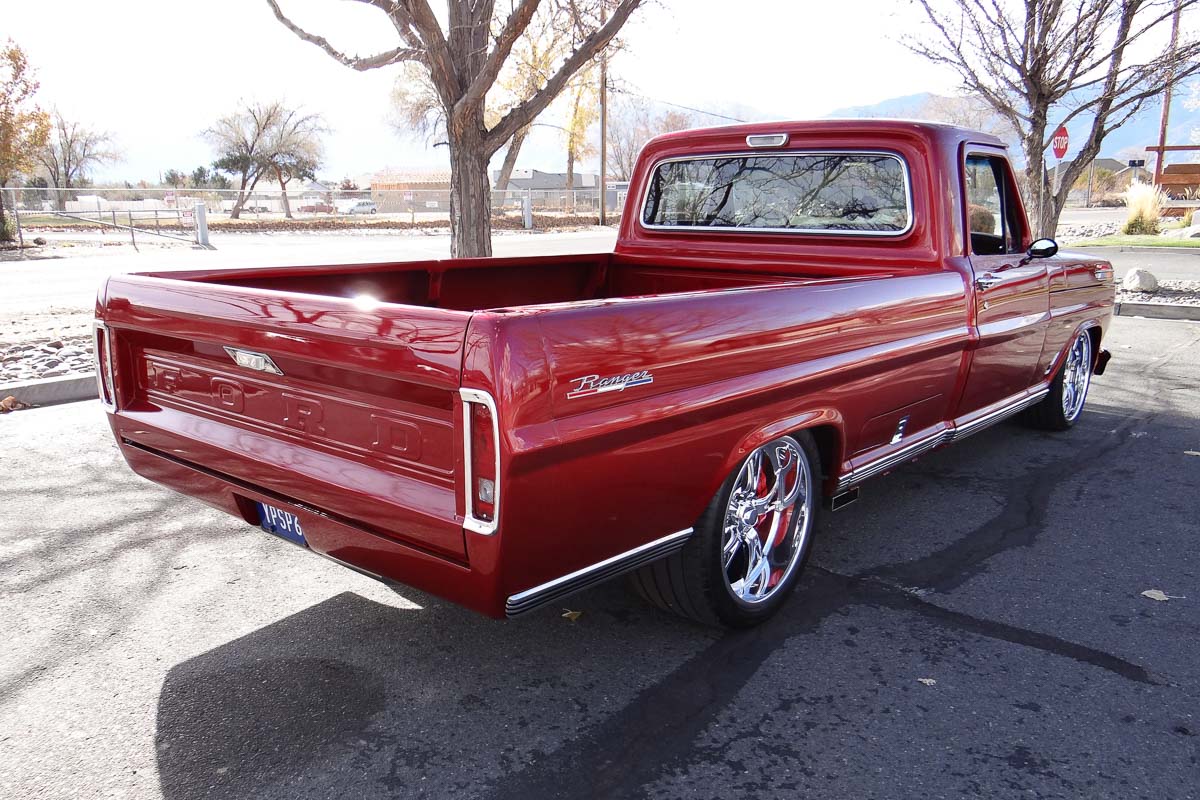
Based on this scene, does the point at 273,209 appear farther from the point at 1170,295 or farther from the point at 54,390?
the point at 1170,295

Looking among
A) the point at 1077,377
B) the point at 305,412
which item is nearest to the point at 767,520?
the point at 305,412

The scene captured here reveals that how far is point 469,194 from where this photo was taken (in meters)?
8.41

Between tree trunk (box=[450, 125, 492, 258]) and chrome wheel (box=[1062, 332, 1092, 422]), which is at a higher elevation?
tree trunk (box=[450, 125, 492, 258])

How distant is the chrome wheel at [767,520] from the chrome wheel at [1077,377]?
345cm

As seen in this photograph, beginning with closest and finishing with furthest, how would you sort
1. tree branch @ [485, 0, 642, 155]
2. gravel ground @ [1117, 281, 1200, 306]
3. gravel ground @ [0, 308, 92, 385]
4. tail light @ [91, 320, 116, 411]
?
tail light @ [91, 320, 116, 411] < gravel ground @ [0, 308, 92, 385] < tree branch @ [485, 0, 642, 155] < gravel ground @ [1117, 281, 1200, 306]

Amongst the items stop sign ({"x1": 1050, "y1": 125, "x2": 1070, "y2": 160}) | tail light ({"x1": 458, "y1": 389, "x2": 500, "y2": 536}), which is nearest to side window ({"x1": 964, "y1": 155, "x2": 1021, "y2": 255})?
tail light ({"x1": 458, "y1": 389, "x2": 500, "y2": 536})

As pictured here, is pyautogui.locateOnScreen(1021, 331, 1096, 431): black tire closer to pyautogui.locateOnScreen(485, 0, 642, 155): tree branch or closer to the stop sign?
pyautogui.locateOnScreen(485, 0, 642, 155): tree branch

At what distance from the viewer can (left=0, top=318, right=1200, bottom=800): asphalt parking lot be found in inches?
101

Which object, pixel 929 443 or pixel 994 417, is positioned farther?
pixel 994 417

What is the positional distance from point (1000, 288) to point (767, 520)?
6.87 feet

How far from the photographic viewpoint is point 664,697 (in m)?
2.96

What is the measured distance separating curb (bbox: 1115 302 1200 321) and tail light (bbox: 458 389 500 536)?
11538 millimetres

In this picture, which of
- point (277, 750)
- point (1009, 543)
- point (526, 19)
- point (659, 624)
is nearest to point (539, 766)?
point (277, 750)

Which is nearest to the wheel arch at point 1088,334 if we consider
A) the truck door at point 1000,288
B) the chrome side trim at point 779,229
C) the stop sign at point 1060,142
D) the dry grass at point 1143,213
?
the truck door at point 1000,288
